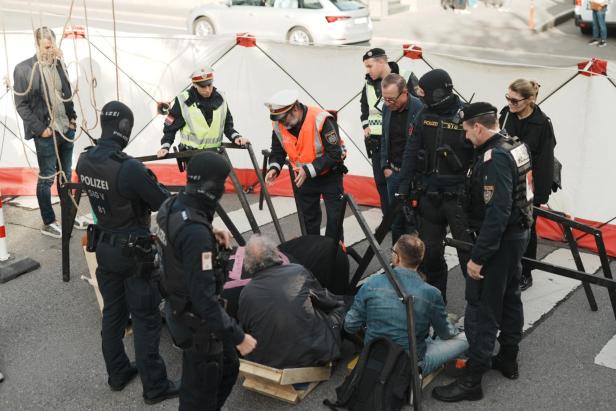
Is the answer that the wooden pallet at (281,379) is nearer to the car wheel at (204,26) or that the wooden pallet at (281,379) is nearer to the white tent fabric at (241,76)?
the white tent fabric at (241,76)

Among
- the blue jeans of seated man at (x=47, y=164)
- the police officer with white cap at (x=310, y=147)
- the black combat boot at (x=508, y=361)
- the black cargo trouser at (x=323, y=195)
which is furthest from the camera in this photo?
the blue jeans of seated man at (x=47, y=164)

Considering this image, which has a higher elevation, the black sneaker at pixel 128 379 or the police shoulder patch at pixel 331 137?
the police shoulder patch at pixel 331 137

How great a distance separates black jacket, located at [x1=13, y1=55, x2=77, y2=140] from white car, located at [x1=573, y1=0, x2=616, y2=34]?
46.1 feet

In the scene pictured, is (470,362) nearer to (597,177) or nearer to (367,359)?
(367,359)

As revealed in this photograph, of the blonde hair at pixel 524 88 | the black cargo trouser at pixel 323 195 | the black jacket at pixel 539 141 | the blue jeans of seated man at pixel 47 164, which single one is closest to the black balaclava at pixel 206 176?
the black cargo trouser at pixel 323 195

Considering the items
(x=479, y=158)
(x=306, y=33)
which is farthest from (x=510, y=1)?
(x=479, y=158)

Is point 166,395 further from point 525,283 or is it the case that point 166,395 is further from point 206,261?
point 525,283

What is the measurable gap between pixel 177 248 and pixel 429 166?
7.93ft

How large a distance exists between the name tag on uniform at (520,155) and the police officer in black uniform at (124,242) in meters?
2.27

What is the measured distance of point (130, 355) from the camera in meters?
5.73

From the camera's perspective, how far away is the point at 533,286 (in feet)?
21.8

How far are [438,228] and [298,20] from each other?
12.1 m

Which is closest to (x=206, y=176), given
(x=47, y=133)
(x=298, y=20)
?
(x=47, y=133)

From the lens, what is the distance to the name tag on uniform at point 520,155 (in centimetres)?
457
